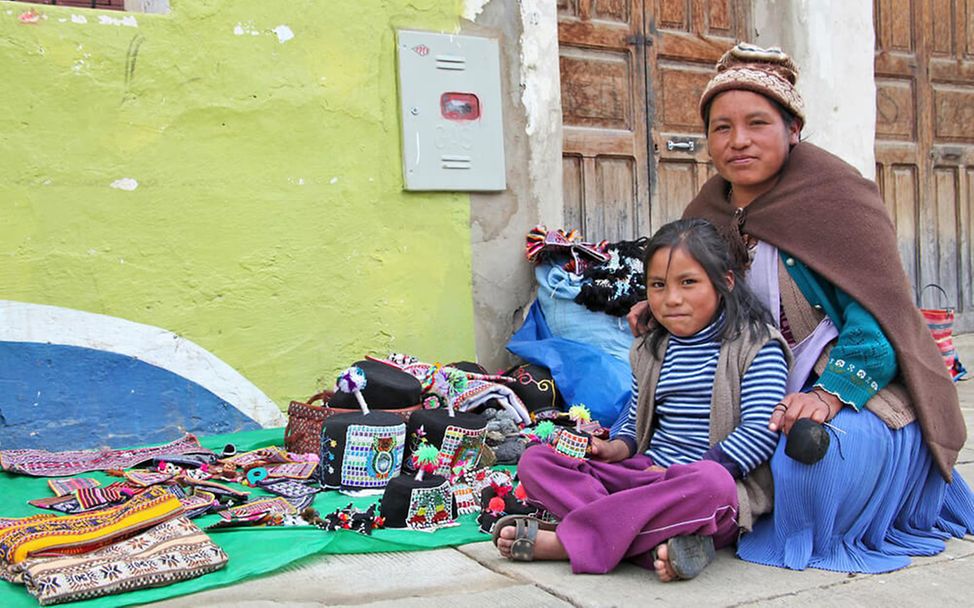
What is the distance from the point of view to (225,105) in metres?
4.13

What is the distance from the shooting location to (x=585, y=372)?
4289mm

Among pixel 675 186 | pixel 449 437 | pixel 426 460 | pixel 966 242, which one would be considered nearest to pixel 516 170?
pixel 675 186

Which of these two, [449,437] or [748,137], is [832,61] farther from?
[449,437]

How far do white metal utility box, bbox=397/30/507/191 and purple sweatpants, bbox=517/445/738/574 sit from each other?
2356mm

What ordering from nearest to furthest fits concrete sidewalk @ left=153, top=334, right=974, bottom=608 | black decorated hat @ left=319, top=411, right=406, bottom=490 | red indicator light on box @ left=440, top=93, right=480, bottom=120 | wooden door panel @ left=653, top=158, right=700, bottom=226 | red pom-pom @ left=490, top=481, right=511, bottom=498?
concrete sidewalk @ left=153, top=334, right=974, bottom=608 → red pom-pom @ left=490, top=481, right=511, bottom=498 → black decorated hat @ left=319, top=411, right=406, bottom=490 → red indicator light on box @ left=440, top=93, right=480, bottom=120 → wooden door panel @ left=653, top=158, right=700, bottom=226

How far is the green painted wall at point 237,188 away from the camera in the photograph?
380 centimetres

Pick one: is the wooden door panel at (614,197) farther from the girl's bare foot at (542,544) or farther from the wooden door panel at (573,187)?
the girl's bare foot at (542,544)

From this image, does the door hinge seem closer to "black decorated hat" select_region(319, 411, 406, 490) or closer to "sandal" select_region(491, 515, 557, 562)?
"black decorated hat" select_region(319, 411, 406, 490)

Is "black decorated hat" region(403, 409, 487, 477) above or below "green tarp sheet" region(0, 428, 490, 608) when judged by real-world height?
above

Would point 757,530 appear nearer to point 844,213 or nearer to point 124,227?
point 844,213

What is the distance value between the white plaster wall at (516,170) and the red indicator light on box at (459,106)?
0.66ft

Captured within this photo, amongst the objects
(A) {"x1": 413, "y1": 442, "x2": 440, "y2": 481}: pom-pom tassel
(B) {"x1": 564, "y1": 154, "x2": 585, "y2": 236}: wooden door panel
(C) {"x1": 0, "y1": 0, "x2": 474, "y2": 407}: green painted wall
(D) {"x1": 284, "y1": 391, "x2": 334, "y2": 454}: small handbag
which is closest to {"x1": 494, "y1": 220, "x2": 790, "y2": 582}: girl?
(A) {"x1": 413, "y1": 442, "x2": 440, "y2": 481}: pom-pom tassel

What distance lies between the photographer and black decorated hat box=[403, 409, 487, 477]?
10.9ft

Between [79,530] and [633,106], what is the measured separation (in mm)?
4005
